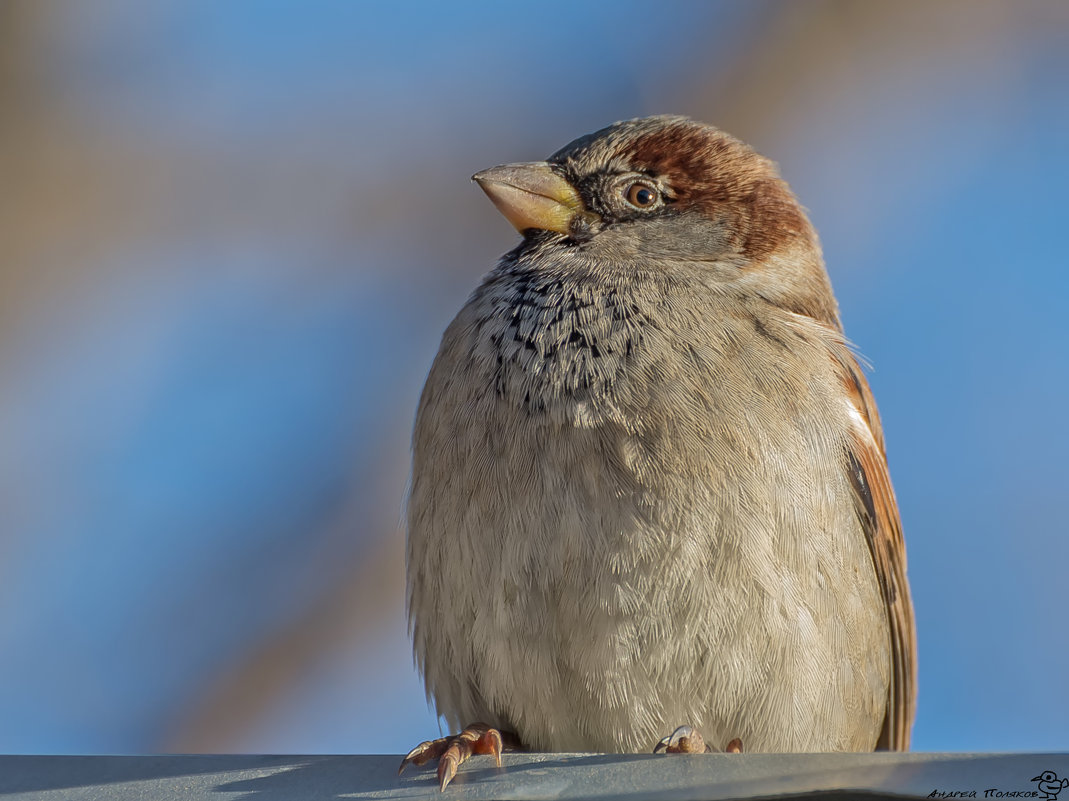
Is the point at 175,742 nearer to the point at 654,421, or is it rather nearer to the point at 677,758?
the point at 654,421

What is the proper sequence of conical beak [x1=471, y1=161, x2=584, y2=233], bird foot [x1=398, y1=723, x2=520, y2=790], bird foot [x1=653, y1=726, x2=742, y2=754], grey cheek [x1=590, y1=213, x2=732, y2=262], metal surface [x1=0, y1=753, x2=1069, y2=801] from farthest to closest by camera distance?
conical beak [x1=471, y1=161, x2=584, y2=233] → grey cheek [x1=590, y1=213, x2=732, y2=262] → bird foot [x1=653, y1=726, x2=742, y2=754] → bird foot [x1=398, y1=723, x2=520, y2=790] → metal surface [x1=0, y1=753, x2=1069, y2=801]

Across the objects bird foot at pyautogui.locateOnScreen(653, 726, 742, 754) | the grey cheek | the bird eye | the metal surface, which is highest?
the bird eye

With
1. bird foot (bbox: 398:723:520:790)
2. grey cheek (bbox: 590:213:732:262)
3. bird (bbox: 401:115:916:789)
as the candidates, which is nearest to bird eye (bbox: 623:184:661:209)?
grey cheek (bbox: 590:213:732:262)

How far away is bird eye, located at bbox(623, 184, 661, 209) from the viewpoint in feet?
9.81

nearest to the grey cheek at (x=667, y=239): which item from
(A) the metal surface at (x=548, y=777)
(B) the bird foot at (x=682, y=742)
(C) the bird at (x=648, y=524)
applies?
(C) the bird at (x=648, y=524)

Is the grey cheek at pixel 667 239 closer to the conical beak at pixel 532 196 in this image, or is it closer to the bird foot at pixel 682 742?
the conical beak at pixel 532 196

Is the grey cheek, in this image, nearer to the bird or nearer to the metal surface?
the bird

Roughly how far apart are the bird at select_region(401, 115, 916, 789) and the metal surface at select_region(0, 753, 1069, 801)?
0.54 m

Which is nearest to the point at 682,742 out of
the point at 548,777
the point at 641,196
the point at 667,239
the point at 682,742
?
the point at 682,742

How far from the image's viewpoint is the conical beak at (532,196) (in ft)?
9.67

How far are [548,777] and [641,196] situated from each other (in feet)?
5.97

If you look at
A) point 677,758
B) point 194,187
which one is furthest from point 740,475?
point 194,187

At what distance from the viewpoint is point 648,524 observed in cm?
228

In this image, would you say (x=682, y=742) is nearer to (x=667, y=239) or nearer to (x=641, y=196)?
(x=667, y=239)
